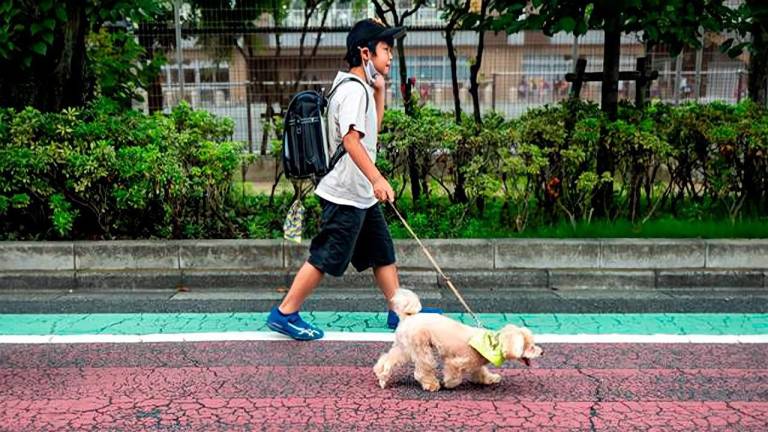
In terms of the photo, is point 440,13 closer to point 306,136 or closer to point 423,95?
point 423,95

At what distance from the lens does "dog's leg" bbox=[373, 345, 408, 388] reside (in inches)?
146

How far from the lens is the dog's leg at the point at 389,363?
12.2ft

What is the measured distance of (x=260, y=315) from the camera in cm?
509

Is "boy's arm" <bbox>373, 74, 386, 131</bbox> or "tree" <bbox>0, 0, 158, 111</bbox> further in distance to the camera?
"tree" <bbox>0, 0, 158, 111</bbox>

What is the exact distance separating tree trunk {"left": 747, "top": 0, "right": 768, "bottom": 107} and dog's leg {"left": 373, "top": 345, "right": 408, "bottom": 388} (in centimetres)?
511

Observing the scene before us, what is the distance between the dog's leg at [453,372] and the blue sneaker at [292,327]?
1.08 m

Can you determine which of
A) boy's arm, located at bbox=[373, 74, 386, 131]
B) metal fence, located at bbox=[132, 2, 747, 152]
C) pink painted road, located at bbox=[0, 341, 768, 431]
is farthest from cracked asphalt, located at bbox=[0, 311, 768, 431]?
Result: metal fence, located at bbox=[132, 2, 747, 152]

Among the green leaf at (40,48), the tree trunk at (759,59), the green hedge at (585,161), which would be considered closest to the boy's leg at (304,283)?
the green hedge at (585,161)

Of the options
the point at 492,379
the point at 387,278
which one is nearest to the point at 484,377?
the point at 492,379

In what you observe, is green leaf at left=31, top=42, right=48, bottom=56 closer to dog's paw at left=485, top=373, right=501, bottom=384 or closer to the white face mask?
the white face mask

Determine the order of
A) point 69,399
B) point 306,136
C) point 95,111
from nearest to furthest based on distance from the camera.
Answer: point 69,399
point 306,136
point 95,111

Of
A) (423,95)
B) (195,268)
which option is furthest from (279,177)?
(423,95)

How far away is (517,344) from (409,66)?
25.5 feet

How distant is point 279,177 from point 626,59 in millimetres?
5978
